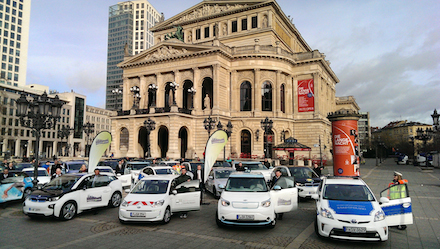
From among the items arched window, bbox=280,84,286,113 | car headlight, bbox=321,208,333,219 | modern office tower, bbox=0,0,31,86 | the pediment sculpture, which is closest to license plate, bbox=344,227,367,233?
car headlight, bbox=321,208,333,219

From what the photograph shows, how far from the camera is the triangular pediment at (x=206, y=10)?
5082cm

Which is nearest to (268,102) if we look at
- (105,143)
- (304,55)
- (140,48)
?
(304,55)

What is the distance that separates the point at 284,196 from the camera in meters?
9.89

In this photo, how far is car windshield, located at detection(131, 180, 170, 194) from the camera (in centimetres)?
1005

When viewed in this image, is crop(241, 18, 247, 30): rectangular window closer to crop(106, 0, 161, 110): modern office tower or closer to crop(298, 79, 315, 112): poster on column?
crop(298, 79, 315, 112): poster on column

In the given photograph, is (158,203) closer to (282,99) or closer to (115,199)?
(115,199)

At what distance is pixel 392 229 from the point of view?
8938mm

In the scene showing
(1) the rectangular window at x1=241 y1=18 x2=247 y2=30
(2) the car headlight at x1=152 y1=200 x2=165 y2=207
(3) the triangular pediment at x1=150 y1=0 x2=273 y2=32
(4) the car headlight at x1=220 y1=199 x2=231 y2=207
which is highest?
(3) the triangular pediment at x1=150 y1=0 x2=273 y2=32

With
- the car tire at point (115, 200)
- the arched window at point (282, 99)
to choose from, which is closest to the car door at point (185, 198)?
the car tire at point (115, 200)

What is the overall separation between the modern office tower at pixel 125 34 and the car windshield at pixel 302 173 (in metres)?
117

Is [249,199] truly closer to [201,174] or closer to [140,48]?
[201,174]

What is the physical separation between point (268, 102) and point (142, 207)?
124 ft

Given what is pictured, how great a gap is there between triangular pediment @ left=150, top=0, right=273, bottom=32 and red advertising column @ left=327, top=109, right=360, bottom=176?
36.2m

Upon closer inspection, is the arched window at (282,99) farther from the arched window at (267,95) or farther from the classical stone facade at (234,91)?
the arched window at (267,95)
